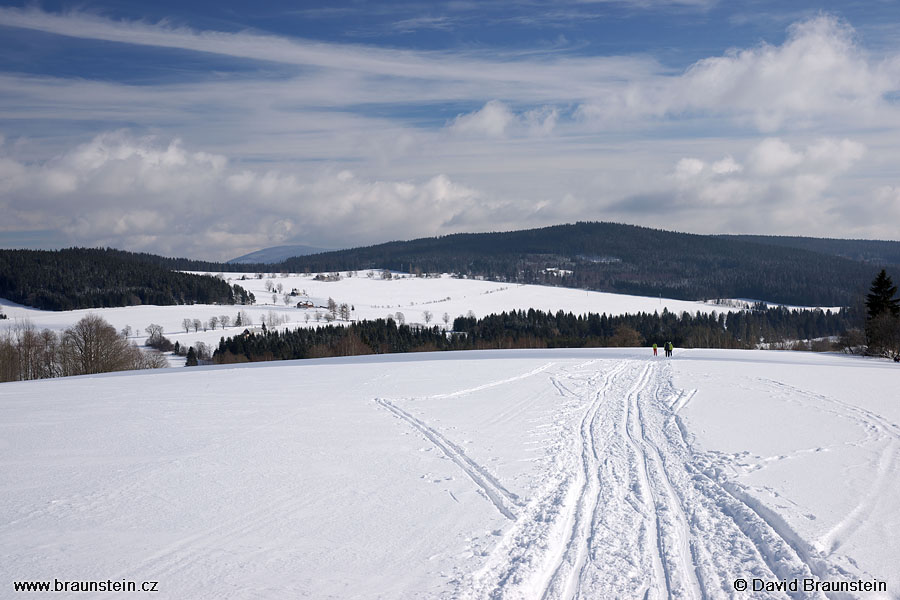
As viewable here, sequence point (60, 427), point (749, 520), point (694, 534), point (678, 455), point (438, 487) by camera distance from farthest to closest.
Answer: point (60, 427)
point (678, 455)
point (438, 487)
point (749, 520)
point (694, 534)

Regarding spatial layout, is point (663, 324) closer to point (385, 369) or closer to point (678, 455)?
point (385, 369)

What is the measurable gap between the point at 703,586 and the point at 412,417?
407 inches

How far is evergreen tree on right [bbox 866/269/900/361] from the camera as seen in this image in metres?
42.7

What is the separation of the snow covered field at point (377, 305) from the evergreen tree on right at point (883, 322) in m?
84.2

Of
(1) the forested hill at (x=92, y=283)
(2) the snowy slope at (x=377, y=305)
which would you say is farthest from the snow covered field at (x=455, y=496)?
(1) the forested hill at (x=92, y=283)

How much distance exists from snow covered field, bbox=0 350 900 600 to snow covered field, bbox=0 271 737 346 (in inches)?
3830

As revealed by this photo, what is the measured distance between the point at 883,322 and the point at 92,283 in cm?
15395

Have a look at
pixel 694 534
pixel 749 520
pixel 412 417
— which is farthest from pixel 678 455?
pixel 412 417

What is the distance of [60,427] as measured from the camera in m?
14.4

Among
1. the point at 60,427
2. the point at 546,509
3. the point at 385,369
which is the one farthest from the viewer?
the point at 385,369

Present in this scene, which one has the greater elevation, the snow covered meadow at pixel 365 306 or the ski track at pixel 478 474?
the snow covered meadow at pixel 365 306

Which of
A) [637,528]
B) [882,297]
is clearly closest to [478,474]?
[637,528]

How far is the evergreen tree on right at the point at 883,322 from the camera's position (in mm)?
42688

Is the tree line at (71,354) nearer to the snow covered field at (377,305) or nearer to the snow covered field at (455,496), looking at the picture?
the snow covered field at (455,496)
